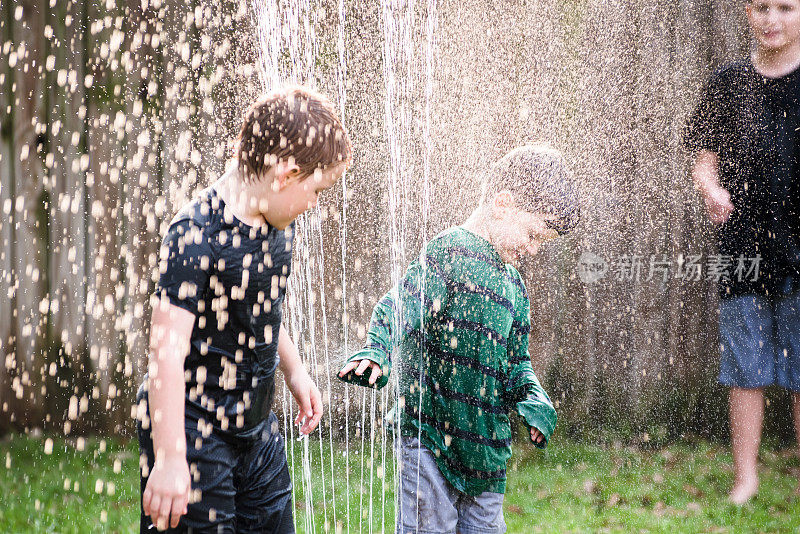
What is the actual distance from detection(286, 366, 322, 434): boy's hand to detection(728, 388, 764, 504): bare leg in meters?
2.19

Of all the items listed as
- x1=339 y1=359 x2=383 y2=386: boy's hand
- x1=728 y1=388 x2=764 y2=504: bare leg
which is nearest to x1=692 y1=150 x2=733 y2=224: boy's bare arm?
x1=728 y1=388 x2=764 y2=504: bare leg

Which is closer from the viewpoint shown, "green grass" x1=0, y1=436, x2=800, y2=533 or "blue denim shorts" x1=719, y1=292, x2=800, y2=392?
"green grass" x1=0, y1=436, x2=800, y2=533

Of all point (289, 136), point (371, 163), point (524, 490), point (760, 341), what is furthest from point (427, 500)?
point (371, 163)

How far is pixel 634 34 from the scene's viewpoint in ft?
13.6

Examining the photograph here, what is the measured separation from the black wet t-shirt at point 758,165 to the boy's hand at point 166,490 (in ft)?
9.04

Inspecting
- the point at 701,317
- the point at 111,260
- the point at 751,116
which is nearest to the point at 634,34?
the point at 751,116

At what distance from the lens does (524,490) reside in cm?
341

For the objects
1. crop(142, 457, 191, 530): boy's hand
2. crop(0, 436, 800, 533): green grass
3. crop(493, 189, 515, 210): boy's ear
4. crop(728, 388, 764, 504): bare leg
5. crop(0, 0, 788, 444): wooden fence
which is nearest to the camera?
crop(142, 457, 191, 530): boy's hand

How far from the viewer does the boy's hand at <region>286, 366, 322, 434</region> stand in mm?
1878

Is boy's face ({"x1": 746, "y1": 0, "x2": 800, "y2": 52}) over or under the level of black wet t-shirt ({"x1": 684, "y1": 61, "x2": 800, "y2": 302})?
over

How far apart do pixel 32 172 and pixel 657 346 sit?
3521mm

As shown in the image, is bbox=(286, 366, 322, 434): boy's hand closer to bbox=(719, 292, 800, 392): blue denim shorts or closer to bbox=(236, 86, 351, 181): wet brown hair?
bbox=(236, 86, 351, 181): wet brown hair

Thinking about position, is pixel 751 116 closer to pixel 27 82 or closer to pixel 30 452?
pixel 27 82

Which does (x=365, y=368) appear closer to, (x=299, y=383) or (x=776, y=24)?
(x=299, y=383)
